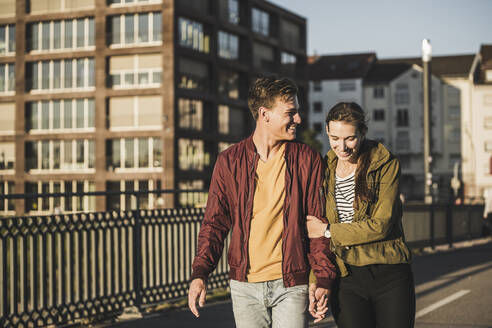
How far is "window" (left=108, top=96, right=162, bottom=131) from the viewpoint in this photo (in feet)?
178

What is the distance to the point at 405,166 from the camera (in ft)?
303

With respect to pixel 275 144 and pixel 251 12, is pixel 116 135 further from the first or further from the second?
pixel 275 144

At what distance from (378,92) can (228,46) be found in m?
36.4

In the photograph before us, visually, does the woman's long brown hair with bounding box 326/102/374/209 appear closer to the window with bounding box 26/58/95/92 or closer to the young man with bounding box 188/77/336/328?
the young man with bounding box 188/77/336/328

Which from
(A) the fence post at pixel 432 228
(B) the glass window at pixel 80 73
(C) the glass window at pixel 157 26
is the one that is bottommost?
(A) the fence post at pixel 432 228

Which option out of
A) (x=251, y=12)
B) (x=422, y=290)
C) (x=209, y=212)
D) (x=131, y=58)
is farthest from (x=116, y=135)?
(x=209, y=212)

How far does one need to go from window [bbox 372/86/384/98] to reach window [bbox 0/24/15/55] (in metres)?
49.2

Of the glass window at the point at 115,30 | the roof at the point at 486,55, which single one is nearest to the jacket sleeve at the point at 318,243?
the glass window at the point at 115,30

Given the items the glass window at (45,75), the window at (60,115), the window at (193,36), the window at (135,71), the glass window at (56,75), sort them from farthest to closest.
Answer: the glass window at (45,75) < the glass window at (56,75) < the window at (60,115) < the window at (193,36) < the window at (135,71)

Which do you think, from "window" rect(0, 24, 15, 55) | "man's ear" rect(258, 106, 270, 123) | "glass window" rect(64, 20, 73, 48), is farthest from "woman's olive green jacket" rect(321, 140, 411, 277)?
"window" rect(0, 24, 15, 55)

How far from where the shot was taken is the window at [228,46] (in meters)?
61.2

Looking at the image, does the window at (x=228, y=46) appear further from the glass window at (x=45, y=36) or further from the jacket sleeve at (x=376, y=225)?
the jacket sleeve at (x=376, y=225)

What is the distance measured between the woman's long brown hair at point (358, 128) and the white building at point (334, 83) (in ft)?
294

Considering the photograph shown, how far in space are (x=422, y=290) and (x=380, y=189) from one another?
7.73 metres
